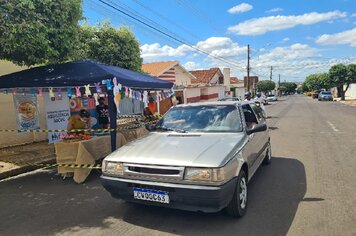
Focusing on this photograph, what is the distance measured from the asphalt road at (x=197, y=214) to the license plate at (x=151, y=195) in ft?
1.33

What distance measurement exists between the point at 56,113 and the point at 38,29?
208 inches

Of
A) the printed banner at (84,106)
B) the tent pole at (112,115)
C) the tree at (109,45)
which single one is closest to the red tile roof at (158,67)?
the tree at (109,45)

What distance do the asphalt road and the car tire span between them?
0.34 ft

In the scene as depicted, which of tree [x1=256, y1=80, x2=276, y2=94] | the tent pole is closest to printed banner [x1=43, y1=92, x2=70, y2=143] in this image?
the tent pole

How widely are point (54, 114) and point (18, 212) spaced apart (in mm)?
7214

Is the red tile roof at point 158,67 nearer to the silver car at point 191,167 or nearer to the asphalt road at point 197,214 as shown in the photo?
the asphalt road at point 197,214

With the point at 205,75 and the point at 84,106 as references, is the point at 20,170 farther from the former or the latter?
the point at 205,75

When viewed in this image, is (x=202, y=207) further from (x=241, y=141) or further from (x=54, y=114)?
(x=54, y=114)

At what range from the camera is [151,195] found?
409 centimetres

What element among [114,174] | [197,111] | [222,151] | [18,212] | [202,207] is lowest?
[18,212]

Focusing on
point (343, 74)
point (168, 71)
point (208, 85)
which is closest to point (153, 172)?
point (168, 71)

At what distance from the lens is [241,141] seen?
15.7ft

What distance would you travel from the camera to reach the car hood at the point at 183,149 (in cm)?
400

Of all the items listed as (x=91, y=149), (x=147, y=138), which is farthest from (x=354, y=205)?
(x=91, y=149)
